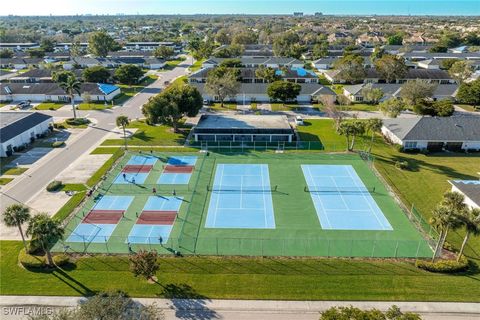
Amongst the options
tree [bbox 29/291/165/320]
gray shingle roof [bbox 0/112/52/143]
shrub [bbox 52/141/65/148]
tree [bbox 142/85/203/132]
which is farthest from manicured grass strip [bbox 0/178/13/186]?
tree [bbox 29/291/165/320]

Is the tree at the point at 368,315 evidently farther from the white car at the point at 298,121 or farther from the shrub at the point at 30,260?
the white car at the point at 298,121

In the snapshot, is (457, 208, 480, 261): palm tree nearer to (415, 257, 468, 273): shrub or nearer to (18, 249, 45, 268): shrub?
(415, 257, 468, 273): shrub

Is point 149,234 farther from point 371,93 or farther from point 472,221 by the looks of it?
point 371,93

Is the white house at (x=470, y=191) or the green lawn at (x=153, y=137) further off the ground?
the white house at (x=470, y=191)

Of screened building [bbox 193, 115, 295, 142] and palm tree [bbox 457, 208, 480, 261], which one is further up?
palm tree [bbox 457, 208, 480, 261]

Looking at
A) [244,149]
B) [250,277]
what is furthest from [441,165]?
[250,277]

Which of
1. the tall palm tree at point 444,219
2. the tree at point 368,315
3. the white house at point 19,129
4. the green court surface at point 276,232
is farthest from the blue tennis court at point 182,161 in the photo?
the tree at point 368,315
